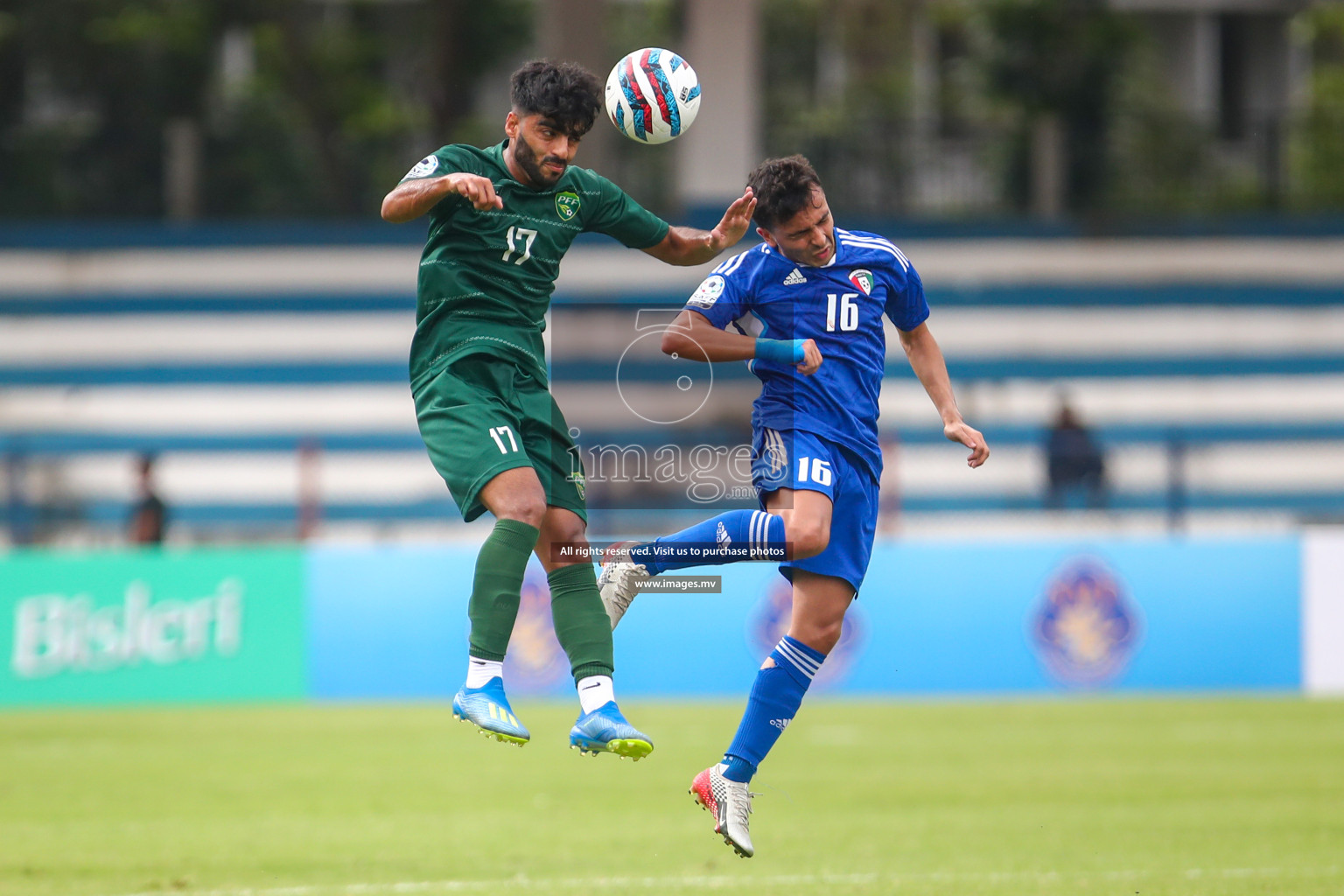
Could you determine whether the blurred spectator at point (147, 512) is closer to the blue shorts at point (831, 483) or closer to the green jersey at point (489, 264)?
the green jersey at point (489, 264)

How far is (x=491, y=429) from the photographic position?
5898mm

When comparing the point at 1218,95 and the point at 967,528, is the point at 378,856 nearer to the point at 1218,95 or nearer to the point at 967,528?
the point at 967,528

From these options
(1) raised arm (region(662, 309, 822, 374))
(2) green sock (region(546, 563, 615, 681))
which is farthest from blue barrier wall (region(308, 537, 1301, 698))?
(1) raised arm (region(662, 309, 822, 374))

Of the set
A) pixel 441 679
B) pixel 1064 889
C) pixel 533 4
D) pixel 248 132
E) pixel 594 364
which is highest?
pixel 533 4

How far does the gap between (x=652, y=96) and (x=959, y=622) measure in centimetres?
987

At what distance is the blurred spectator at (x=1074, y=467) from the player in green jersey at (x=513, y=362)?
10776 millimetres

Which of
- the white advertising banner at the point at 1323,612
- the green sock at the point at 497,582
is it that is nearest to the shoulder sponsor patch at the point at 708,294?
the green sock at the point at 497,582

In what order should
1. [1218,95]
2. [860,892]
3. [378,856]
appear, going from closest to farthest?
1. [860,892]
2. [378,856]
3. [1218,95]

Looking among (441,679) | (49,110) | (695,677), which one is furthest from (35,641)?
(49,110)

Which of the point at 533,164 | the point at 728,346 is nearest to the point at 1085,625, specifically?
the point at 728,346

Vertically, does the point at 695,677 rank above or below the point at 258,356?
below

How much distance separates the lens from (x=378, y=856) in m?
8.38

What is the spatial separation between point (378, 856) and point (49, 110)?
23517 millimetres

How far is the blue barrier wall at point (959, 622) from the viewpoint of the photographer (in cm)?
1498
